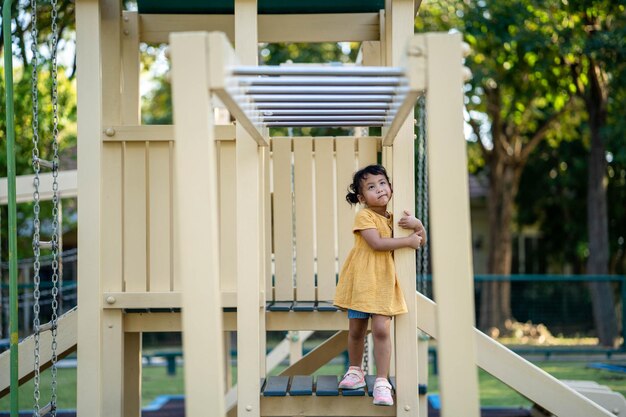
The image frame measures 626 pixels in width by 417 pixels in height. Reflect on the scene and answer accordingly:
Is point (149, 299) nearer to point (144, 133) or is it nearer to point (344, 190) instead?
point (144, 133)

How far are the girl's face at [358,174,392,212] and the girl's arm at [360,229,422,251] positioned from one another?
0.25 m

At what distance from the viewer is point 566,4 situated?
1755 cm

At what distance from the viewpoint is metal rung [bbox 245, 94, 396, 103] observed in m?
4.72

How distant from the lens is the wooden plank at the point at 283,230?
22.0 ft

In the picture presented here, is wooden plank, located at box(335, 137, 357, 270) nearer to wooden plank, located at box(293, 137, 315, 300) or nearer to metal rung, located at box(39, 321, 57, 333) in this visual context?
wooden plank, located at box(293, 137, 315, 300)

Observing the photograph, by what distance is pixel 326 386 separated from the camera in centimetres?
571

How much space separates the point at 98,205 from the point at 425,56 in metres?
2.61

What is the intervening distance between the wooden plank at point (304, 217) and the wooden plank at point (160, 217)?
3.33 feet

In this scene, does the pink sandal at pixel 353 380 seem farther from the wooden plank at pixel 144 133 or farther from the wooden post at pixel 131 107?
the wooden post at pixel 131 107

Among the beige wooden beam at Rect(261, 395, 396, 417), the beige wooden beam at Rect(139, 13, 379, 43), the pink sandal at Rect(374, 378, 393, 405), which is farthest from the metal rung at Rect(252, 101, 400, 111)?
the beige wooden beam at Rect(139, 13, 379, 43)

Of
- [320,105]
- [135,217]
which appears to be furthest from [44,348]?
[320,105]

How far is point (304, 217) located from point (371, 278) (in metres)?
1.38

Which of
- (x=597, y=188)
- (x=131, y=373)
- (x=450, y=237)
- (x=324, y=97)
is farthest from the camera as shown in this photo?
(x=597, y=188)

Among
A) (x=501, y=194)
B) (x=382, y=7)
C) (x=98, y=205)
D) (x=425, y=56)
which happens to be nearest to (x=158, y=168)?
(x=98, y=205)
